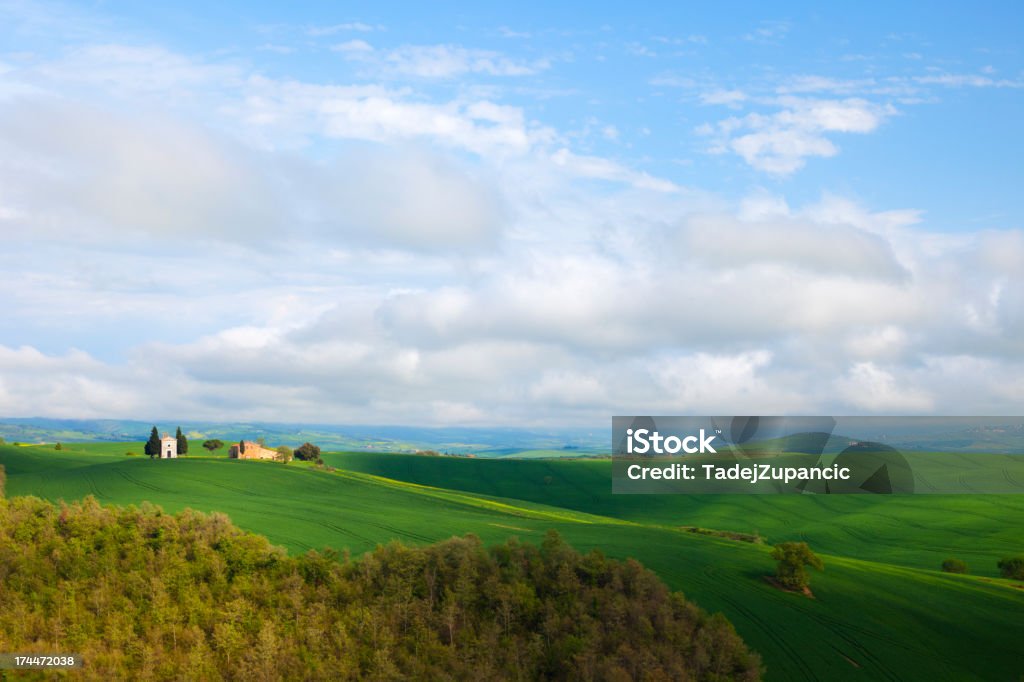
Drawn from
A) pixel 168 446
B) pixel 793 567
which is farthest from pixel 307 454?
pixel 793 567

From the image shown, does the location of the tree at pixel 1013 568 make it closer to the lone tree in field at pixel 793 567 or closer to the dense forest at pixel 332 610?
the lone tree in field at pixel 793 567

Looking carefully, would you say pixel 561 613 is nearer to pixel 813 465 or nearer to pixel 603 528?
pixel 603 528

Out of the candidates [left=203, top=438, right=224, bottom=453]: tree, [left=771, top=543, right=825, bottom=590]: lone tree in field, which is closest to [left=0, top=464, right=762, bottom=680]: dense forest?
[left=771, top=543, right=825, bottom=590]: lone tree in field

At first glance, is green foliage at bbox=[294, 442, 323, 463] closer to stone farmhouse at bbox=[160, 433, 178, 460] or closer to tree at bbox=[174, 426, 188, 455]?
tree at bbox=[174, 426, 188, 455]

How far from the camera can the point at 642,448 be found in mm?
171250

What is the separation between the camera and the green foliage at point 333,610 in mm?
62312

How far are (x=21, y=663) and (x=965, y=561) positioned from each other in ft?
346

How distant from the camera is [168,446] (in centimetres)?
16438

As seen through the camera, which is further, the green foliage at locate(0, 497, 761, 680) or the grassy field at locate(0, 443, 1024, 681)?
the grassy field at locate(0, 443, 1024, 681)

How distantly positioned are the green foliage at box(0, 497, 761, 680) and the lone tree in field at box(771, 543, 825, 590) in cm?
1221

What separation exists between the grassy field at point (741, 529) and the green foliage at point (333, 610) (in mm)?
7127

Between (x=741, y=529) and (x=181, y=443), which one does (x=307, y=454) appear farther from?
(x=741, y=529)

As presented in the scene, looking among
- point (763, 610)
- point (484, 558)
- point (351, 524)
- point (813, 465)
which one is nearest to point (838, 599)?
point (763, 610)

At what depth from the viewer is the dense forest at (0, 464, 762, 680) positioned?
62281 mm
